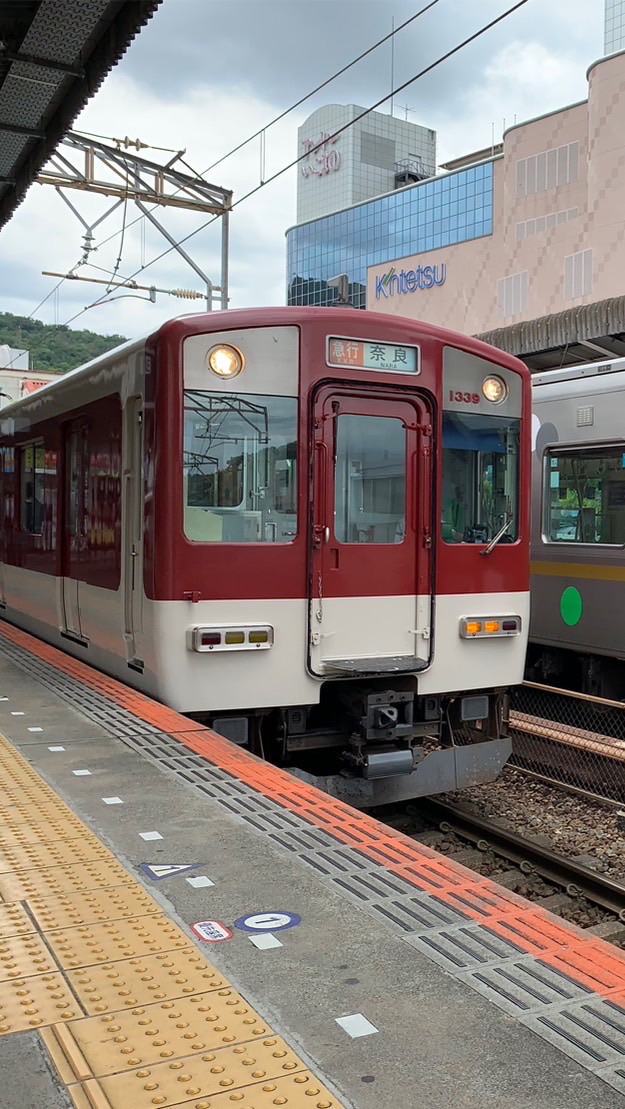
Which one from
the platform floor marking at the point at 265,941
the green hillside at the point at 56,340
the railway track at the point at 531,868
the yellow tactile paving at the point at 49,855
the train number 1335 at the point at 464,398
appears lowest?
the railway track at the point at 531,868

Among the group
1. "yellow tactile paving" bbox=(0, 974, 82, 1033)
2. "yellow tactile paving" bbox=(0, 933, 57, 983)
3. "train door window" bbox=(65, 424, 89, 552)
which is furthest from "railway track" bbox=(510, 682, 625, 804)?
"yellow tactile paving" bbox=(0, 974, 82, 1033)

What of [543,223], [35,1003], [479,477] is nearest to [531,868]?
[479,477]

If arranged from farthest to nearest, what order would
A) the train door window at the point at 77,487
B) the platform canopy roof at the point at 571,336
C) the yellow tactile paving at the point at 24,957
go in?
1. the platform canopy roof at the point at 571,336
2. the train door window at the point at 77,487
3. the yellow tactile paving at the point at 24,957

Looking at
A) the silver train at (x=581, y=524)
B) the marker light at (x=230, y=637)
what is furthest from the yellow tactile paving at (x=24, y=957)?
the silver train at (x=581, y=524)

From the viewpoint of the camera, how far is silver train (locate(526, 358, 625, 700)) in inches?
349

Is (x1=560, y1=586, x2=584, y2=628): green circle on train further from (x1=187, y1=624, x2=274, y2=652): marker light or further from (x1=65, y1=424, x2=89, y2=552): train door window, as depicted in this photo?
(x1=65, y1=424, x2=89, y2=552): train door window

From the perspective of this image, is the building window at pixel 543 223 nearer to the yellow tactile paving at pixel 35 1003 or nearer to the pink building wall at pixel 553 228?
the pink building wall at pixel 553 228

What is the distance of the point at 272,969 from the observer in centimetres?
264

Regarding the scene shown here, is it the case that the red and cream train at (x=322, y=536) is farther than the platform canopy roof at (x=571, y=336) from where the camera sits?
No

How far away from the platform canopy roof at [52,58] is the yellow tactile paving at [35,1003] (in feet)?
17.7

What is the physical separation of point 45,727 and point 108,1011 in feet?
10.5

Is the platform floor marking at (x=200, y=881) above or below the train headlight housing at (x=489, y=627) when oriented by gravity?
below

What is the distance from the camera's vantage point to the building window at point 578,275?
1606 inches

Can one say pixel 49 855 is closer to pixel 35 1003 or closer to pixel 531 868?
pixel 35 1003
